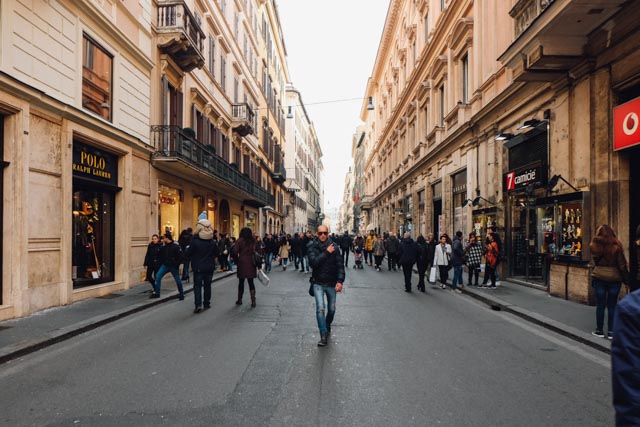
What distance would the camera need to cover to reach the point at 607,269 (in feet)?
23.1

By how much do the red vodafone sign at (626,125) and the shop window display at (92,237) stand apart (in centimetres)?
1196

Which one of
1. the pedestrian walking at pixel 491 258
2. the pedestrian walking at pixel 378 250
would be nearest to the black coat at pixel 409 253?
the pedestrian walking at pixel 491 258

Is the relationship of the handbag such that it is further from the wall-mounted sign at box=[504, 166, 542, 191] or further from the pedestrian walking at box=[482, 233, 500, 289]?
the wall-mounted sign at box=[504, 166, 542, 191]

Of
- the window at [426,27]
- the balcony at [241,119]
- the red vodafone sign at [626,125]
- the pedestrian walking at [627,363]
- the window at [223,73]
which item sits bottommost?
the pedestrian walking at [627,363]

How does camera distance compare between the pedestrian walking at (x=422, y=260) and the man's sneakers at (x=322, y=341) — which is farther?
the pedestrian walking at (x=422, y=260)

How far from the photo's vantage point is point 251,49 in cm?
3183

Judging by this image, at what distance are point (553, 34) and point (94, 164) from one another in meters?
11.1

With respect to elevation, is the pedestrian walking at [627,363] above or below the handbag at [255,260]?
above

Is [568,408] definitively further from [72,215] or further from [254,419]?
[72,215]

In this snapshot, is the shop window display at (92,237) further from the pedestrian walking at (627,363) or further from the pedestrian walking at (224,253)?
the pedestrian walking at (627,363)

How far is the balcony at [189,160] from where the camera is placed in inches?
592

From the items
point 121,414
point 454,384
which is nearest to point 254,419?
point 121,414

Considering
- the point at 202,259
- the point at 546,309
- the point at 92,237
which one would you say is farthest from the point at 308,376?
the point at 92,237

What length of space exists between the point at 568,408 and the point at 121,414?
403 centimetres
